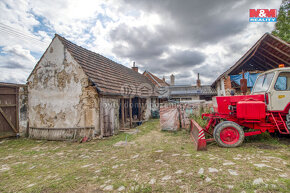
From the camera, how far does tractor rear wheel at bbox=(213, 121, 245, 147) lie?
15.8 feet

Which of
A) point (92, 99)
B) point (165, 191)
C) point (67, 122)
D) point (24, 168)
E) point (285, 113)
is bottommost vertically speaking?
point (24, 168)

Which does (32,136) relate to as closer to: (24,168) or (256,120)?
(24,168)

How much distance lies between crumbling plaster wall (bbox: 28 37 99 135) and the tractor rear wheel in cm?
592

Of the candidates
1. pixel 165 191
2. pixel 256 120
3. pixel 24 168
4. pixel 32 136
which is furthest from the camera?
pixel 32 136

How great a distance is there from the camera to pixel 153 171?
355cm

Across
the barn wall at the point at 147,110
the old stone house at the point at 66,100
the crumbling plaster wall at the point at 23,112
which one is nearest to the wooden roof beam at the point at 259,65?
the barn wall at the point at 147,110

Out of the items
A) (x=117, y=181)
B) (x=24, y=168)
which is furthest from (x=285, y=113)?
(x=24, y=168)

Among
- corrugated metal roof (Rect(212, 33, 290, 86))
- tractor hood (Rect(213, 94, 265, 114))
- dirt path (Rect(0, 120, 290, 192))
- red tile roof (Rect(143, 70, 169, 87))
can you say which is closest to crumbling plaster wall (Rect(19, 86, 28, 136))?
dirt path (Rect(0, 120, 290, 192))

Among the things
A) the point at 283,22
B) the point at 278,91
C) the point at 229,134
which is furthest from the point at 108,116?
the point at 283,22

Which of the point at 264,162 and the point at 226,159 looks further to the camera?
the point at 226,159

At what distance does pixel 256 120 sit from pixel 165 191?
4.14 meters

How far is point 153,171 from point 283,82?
495 cm

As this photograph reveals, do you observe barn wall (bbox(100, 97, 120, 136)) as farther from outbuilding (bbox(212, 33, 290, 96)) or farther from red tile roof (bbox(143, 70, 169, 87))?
red tile roof (bbox(143, 70, 169, 87))

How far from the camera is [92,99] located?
7.81m
